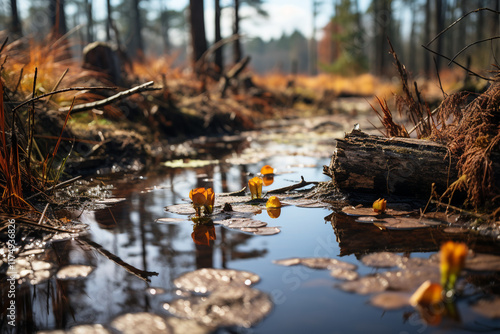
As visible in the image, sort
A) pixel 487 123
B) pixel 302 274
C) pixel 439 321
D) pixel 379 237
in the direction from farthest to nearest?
1. pixel 487 123
2. pixel 379 237
3. pixel 302 274
4. pixel 439 321

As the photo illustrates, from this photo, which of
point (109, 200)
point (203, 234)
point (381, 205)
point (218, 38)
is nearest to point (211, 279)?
point (203, 234)

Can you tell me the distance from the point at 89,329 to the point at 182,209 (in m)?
1.51

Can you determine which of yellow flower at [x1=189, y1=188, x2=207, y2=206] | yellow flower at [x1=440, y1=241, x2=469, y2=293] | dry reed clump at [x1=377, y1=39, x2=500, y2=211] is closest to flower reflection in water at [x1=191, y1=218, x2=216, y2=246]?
yellow flower at [x1=189, y1=188, x2=207, y2=206]

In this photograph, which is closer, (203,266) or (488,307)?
(488,307)

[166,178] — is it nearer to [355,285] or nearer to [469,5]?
[355,285]

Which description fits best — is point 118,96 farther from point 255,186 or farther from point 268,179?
point 268,179

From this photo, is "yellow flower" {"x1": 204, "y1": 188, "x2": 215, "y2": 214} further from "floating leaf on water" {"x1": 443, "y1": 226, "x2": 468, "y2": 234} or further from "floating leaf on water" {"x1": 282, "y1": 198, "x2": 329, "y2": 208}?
"floating leaf on water" {"x1": 443, "y1": 226, "x2": 468, "y2": 234}

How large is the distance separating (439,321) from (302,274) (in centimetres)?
58

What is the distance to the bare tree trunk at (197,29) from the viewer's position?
1073 centimetres

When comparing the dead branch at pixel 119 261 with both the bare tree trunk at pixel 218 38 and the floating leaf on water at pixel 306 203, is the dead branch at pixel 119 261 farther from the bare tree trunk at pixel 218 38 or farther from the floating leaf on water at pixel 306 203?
the bare tree trunk at pixel 218 38

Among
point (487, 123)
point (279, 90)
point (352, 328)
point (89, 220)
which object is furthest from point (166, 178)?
point (279, 90)

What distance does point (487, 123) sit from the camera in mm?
2670

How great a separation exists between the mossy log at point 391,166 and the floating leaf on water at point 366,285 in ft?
3.95

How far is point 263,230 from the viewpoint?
2512 mm
